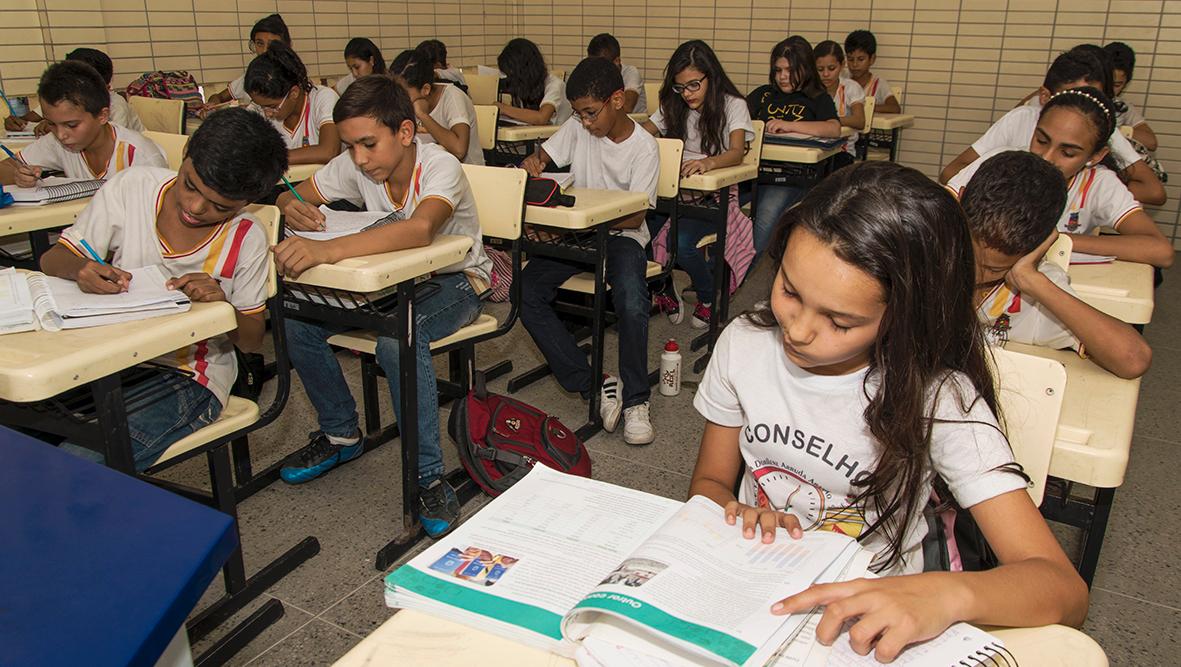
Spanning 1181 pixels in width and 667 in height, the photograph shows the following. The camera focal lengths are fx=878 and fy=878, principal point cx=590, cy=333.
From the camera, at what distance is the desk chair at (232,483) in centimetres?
180

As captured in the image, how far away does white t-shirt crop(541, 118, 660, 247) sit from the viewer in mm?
3148

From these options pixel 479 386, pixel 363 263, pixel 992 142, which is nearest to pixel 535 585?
pixel 363 263

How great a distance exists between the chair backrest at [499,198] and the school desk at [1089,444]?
1358 mm

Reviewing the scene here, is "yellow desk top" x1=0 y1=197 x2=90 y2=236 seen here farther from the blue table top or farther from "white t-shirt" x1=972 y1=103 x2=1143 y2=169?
"white t-shirt" x1=972 y1=103 x2=1143 y2=169

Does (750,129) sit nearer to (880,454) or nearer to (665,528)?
(880,454)

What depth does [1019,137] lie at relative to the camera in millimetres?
3213

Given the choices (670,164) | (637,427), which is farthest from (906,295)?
(670,164)

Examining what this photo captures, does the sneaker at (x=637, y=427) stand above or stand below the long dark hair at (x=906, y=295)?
below

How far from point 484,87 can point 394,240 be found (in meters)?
3.99

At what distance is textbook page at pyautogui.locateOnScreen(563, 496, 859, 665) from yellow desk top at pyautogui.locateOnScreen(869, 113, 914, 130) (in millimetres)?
4671

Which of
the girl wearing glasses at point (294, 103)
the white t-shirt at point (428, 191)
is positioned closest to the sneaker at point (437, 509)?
the white t-shirt at point (428, 191)

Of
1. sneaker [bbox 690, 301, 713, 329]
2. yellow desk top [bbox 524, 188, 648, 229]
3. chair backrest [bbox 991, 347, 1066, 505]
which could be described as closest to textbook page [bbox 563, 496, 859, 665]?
chair backrest [bbox 991, 347, 1066, 505]

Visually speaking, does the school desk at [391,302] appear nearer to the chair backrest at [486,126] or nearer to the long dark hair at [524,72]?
the chair backrest at [486,126]

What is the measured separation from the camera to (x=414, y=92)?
14.3 feet
